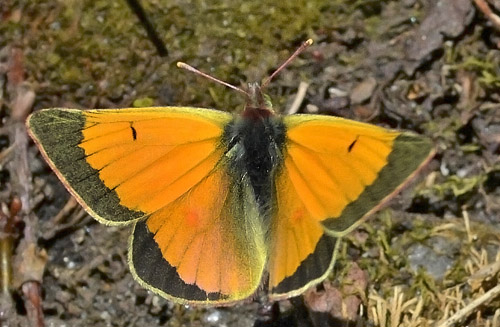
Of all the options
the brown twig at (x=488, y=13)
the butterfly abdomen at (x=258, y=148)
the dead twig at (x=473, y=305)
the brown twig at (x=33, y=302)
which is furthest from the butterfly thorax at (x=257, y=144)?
the brown twig at (x=488, y=13)

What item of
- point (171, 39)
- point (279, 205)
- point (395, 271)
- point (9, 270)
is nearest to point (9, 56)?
point (171, 39)

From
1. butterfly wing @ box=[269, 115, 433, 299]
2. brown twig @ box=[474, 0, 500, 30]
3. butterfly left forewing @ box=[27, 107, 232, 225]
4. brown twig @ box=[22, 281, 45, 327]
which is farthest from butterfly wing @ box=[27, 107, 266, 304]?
brown twig @ box=[474, 0, 500, 30]

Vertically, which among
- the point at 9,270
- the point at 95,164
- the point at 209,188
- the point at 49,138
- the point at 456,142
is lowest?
the point at 456,142

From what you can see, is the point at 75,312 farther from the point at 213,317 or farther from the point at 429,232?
the point at 429,232

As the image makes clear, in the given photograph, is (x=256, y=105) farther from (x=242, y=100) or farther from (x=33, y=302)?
(x=33, y=302)

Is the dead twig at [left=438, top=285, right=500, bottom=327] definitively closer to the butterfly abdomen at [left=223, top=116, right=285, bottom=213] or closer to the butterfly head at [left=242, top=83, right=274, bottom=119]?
the butterfly abdomen at [left=223, top=116, right=285, bottom=213]

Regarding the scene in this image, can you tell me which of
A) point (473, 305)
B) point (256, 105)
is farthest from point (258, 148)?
point (473, 305)
